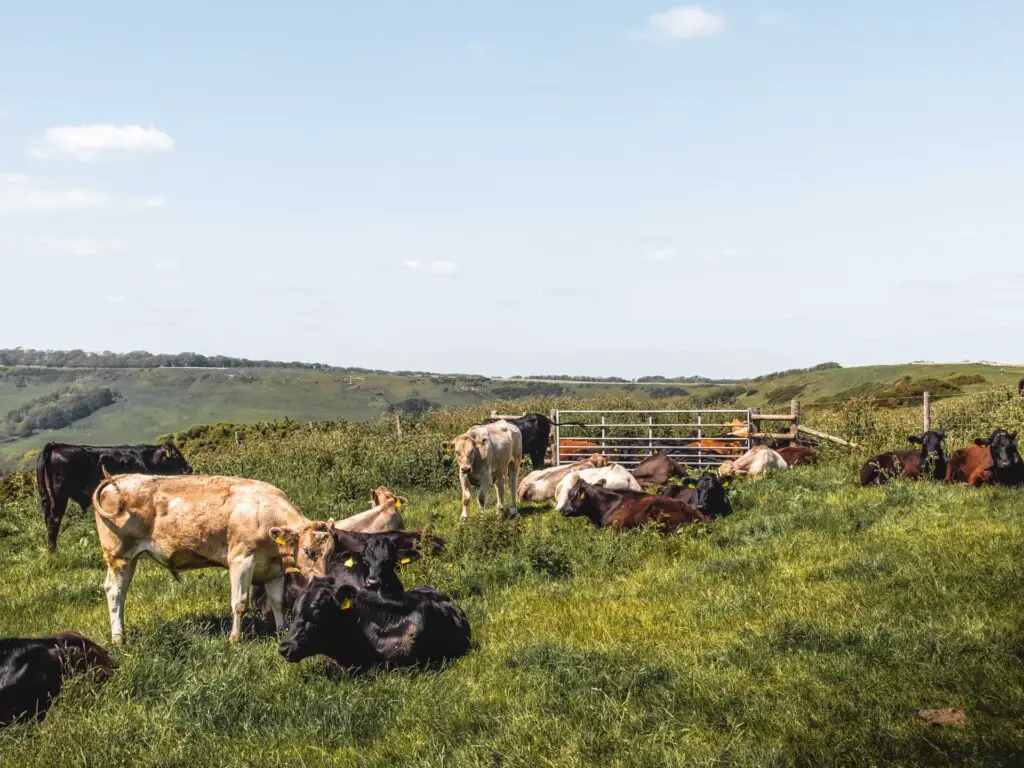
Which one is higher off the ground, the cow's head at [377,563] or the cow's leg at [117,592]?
the cow's head at [377,563]

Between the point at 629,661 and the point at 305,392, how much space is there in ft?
263

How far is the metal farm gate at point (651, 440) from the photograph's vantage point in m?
25.3

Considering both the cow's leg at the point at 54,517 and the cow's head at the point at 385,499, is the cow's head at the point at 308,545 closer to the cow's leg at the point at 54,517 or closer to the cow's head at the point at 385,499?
the cow's head at the point at 385,499

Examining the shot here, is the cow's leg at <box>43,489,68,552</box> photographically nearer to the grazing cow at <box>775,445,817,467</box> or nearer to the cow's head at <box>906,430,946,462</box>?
the grazing cow at <box>775,445,817,467</box>

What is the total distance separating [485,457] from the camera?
1720 cm

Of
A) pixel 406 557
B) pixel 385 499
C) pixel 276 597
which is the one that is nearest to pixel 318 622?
pixel 406 557

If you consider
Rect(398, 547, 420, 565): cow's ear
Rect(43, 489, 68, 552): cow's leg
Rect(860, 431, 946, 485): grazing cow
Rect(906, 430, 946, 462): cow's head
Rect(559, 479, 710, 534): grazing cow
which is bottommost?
Rect(43, 489, 68, 552): cow's leg

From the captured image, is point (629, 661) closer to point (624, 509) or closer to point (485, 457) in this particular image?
point (624, 509)

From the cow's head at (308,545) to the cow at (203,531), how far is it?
0.01 metres

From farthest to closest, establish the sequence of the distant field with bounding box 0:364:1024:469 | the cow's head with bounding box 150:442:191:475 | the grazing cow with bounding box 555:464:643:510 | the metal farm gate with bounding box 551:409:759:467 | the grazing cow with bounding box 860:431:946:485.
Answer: the distant field with bounding box 0:364:1024:469 → the metal farm gate with bounding box 551:409:759:467 → the cow's head with bounding box 150:442:191:475 → the grazing cow with bounding box 555:464:643:510 → the grazing cow with bounding box 860:431:946:485

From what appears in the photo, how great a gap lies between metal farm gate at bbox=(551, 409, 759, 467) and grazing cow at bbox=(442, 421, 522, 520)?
7168 millimetres

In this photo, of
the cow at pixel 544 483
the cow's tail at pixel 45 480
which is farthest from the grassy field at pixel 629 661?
the cow at pixel 544 483

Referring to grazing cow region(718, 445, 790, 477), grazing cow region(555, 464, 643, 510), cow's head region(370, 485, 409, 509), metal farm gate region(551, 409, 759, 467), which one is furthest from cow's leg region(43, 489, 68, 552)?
grazing cow region(718, 445, 790, 477)

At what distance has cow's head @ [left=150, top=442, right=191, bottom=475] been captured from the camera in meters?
20.2
